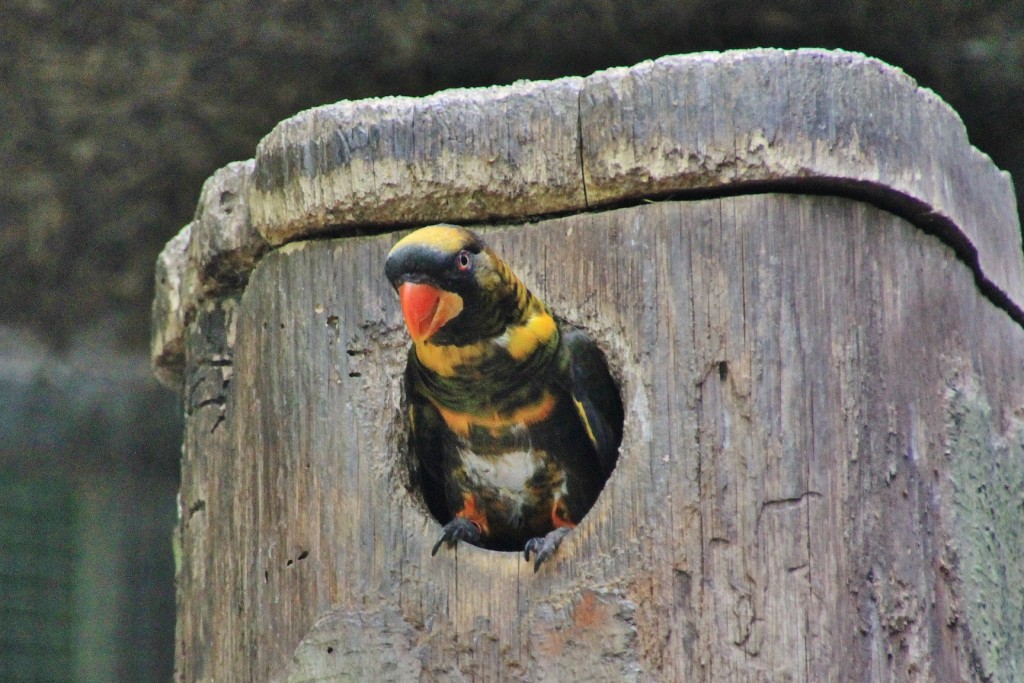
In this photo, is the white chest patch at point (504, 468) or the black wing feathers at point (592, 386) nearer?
the black wing feathers at point (592, 386)

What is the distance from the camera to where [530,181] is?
241cm

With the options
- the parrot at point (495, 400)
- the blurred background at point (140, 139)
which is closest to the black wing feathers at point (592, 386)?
the parrot at point (495, 400)

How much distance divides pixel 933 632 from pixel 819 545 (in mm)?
298

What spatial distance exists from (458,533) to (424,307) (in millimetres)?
485

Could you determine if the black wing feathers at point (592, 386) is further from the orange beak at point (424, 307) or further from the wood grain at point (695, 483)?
the orange beak at point (424, 307)

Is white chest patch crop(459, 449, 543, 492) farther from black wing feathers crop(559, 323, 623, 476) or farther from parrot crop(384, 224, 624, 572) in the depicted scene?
black wing feathers crop(559, 323, 623, 476)

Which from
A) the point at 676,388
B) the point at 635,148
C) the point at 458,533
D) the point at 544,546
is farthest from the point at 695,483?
the point at 635,148

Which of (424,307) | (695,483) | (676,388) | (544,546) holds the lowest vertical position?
(544,546)

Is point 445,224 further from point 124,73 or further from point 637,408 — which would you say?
point 124,73

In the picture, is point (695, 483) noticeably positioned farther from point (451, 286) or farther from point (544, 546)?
point (451, 286)

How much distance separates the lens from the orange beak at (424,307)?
7.35 ft

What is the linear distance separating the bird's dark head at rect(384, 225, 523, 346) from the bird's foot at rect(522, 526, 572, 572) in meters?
0.42

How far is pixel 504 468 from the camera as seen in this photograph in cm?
267

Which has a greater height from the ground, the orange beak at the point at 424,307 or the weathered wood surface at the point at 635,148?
the weathered wood surface at the point at 635,148
